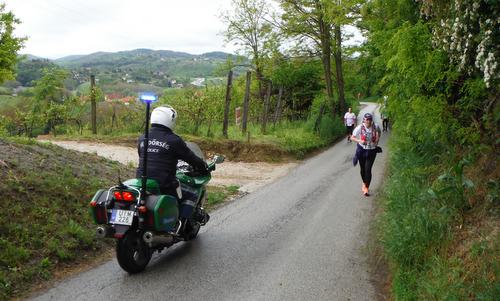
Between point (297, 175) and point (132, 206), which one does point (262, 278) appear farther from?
point (297, 175)

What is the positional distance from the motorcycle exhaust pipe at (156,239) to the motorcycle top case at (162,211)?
5.0 inches

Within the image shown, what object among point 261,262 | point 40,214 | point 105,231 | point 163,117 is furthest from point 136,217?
point 40,214

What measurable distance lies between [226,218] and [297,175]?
579cm

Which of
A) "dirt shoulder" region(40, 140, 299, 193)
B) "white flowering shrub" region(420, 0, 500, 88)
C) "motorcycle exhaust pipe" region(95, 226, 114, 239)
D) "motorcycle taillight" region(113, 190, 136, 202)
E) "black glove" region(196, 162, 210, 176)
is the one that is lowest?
"dirt shoulder" region(40, 140, 299, 193)

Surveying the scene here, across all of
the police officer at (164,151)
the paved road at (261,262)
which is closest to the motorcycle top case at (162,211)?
the police officer at (164,151)

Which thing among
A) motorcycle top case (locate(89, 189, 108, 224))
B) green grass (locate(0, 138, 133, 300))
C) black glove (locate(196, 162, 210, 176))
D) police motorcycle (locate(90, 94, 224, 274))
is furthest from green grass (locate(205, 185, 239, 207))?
motorcycle top case (locate(89, 189, 108, 224))

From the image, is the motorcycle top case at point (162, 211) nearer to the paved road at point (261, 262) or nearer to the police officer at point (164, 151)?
the police officer at point (164, 151)

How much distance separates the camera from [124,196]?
18.4 feet

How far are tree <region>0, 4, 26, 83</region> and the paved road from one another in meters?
7.97

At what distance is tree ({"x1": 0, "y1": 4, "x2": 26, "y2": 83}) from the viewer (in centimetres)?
1305

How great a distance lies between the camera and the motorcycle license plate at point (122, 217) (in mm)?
5512

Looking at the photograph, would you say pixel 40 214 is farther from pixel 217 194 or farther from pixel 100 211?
pixel 217 194

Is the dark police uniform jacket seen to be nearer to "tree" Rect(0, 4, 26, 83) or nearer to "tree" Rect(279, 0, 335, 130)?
"tree" Rect(0, 4, 26, 83)

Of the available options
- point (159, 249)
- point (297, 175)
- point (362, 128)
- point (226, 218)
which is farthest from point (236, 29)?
point (159, 249)
